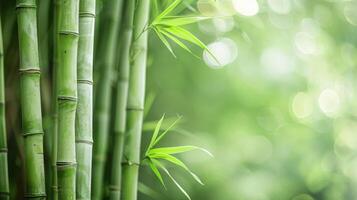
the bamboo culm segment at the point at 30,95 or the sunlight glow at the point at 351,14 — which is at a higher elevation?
the sunlight glow at the point at 351,14

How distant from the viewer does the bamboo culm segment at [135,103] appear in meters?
Result: 0.91

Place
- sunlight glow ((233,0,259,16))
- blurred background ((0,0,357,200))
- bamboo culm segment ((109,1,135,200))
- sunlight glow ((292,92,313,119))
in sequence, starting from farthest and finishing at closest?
sunlight glow ((292,92,313,119)), blurred background ((0,0,357,200)), sunlight glow ((233,0,259,16)), bamboo culm segment ((109,1,135,200))

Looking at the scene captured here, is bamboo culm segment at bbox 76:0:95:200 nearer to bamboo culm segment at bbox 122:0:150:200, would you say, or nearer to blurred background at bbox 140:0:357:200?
bamboo culm segment at bbox 122:0:150:200

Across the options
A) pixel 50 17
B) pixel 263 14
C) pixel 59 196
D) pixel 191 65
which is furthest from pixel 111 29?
pixel 263 14

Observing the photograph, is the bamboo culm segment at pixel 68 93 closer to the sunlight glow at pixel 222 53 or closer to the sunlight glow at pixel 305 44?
the sunlight glow at pixel 222 53

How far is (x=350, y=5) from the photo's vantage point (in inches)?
77.3

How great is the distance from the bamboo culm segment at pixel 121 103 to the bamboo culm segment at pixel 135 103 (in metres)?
0.12

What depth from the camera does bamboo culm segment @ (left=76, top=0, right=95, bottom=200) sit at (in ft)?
2.81

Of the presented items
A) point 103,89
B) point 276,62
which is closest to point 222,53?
point 276,62

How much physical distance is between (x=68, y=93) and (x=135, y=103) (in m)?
0.14

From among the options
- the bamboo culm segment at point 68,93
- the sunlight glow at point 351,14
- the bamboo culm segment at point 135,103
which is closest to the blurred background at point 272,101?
the sunlight glow at point 351,14

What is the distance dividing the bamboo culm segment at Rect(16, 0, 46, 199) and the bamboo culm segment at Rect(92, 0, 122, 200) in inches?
9.2

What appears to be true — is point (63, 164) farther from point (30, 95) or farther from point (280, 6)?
point (280, 6)

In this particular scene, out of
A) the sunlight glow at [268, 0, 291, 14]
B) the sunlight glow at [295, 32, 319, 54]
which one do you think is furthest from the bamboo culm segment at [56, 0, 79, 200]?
the sunlight glow at [295, 32, 319, 54]
